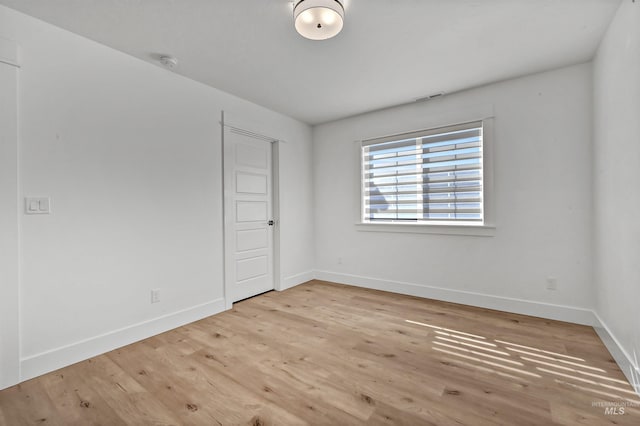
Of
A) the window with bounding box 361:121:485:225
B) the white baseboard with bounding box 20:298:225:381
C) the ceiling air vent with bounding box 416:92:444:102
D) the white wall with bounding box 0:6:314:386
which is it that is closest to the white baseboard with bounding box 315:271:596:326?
the window with bounding box 361:121:485:225

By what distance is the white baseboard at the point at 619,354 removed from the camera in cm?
181

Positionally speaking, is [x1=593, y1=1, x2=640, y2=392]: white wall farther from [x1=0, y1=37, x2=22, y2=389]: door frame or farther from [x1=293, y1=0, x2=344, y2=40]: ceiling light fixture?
[x1=0, y1=37, x2=22, y2=389]: door frame

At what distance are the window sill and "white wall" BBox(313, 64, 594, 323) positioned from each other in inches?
2.6

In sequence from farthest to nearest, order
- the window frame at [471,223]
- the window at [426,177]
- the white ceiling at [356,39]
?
the window at [426,177] < the window frame at [471,223] < the white ceiling at [356,39]

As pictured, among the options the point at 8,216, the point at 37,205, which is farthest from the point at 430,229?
the point at 8,216

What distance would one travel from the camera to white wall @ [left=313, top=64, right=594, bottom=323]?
2801 millimetres

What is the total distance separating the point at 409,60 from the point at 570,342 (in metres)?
2.84

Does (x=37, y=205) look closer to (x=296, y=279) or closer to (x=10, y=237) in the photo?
(x=10, y=237)

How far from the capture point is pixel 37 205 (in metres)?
2.06

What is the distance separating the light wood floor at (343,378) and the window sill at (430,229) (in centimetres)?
94

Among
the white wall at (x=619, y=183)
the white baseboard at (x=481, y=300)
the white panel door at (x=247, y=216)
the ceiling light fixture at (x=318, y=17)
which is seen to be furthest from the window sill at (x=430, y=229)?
the ceiling light fixture at (x=318, y=17)

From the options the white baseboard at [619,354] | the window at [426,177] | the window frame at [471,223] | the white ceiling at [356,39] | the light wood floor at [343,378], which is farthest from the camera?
the window at [426,177]

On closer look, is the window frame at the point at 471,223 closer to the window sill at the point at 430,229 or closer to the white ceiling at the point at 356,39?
the window sill at the point at 430,229

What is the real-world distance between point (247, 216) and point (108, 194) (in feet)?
5.26
